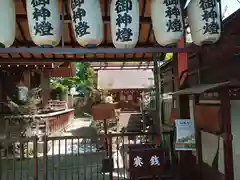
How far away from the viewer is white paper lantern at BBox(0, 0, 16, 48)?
3709 millimetres

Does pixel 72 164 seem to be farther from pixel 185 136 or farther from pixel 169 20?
pixel 169 20

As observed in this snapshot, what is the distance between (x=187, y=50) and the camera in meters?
4.21

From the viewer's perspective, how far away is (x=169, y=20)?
3.92m

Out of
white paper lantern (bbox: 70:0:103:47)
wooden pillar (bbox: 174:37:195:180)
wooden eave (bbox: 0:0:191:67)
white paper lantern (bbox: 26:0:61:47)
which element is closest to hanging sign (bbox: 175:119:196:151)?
wooden pillar (bbox: 174:37:195:180)

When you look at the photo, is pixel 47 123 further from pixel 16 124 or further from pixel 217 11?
pixel 217 11

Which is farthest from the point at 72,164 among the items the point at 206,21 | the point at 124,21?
the point at 206,21

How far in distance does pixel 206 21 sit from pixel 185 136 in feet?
6.17

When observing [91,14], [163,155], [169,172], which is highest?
[91,14]

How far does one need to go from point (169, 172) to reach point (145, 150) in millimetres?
1159

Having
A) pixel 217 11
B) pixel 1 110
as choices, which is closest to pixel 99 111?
pixel 217 11

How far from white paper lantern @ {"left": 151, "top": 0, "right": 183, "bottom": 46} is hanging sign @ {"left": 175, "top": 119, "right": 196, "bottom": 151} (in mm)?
1495

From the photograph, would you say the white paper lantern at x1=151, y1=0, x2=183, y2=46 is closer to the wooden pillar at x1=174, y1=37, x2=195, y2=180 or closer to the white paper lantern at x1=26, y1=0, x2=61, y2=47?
the wooden pillar at x1=174, y1=37, x2=195, y2=180

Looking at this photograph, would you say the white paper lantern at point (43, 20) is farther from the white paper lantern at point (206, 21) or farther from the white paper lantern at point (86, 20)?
the white paper lantern at point (206, 21)

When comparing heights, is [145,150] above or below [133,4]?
below
